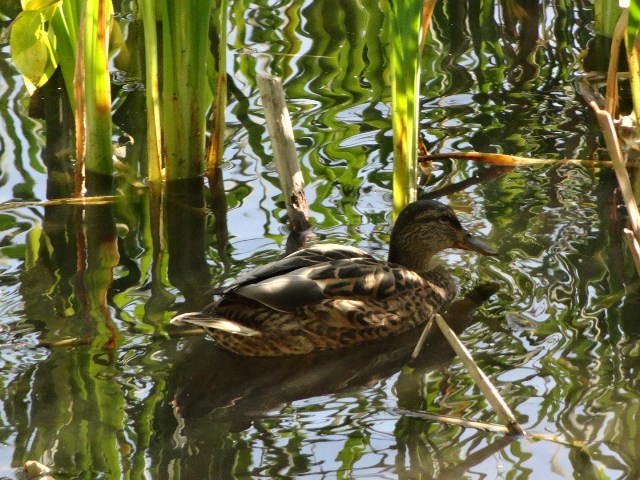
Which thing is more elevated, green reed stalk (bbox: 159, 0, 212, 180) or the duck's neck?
green reed stalk (bbox: 159, 0, 212, 180)

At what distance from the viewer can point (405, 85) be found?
5594 mm

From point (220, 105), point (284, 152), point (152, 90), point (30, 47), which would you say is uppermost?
point (30, 47)

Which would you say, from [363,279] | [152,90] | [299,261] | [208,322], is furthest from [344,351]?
[152,90]

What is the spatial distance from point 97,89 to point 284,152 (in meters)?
1.15

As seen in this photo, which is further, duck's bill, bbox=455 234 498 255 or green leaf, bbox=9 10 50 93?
duck's bill, bbox=455 234 498 255

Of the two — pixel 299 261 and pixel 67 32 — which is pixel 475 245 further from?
pixel 67 32

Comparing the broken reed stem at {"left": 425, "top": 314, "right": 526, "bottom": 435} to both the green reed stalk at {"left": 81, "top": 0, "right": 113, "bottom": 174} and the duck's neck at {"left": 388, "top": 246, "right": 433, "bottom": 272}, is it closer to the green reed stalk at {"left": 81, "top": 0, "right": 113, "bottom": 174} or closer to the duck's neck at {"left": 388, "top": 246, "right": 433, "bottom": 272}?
the duck's neck at {"left": 388, "top": 246, "right": 433, "bottom": 272}

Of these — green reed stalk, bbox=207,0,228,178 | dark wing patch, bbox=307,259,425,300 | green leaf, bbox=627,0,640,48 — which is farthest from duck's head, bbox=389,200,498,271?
green reed stalk, bbox=207,0,228,178

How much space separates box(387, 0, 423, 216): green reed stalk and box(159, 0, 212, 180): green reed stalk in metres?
1.27

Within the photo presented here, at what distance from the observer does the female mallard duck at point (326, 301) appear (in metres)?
5.21

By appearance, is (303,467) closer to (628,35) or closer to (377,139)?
(628,35)

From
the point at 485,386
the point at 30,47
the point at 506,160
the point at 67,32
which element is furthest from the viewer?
the point at 506,160

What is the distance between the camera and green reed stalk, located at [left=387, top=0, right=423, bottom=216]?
17.7 feet

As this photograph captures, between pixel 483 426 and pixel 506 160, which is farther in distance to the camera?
pixel 506 160
